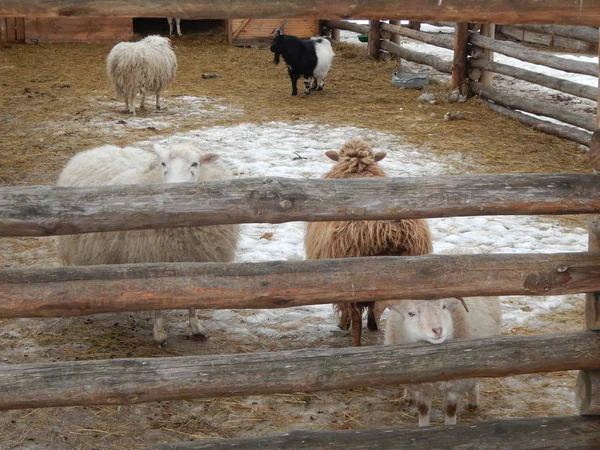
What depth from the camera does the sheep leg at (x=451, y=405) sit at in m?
4.24

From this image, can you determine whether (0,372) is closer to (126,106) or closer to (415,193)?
(415,193)

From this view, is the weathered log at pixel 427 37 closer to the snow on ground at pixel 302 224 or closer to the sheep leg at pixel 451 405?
the snow on ground at pixel 302 224

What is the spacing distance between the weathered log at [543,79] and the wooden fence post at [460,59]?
5.9 inches

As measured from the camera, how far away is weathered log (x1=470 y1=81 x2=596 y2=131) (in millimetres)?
10156

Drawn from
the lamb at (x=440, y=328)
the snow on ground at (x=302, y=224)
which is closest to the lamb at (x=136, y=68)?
the snow on ground at (x=302, y=224)

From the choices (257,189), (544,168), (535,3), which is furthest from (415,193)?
(544,168)

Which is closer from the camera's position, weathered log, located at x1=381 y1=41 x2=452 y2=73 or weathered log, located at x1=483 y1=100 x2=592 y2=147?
weathered log, located at x1=483 y1=100 x2=592 y2=147

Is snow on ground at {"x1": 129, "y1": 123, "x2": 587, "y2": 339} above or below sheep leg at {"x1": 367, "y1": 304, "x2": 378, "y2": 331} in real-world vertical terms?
above

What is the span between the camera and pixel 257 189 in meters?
3.37

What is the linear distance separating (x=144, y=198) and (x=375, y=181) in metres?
1.03

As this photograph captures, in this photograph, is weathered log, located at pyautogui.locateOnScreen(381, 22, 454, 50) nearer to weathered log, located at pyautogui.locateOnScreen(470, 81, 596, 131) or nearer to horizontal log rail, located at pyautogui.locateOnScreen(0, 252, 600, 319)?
weathered log, located at pyautogui.locateOnScreen(470, 81, 596, 131)

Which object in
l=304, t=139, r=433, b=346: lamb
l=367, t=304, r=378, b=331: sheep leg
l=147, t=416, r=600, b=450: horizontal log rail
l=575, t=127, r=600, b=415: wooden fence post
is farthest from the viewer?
l=367, t=304, r=378, b=331: sheep leg

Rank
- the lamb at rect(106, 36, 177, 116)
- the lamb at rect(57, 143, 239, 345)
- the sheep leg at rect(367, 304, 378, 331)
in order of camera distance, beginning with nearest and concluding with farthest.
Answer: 1. the lamb at rect(57, 143, 239, 345)
2. the sheep leg at rect(367, 304, 378, 331)
3. the lamb at rect(106, 36, 177, 116)

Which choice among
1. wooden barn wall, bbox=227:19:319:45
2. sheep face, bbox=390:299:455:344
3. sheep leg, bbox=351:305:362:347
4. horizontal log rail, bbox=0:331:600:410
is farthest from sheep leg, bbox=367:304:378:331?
wooden barn wall, bbox=227:19:319:45
